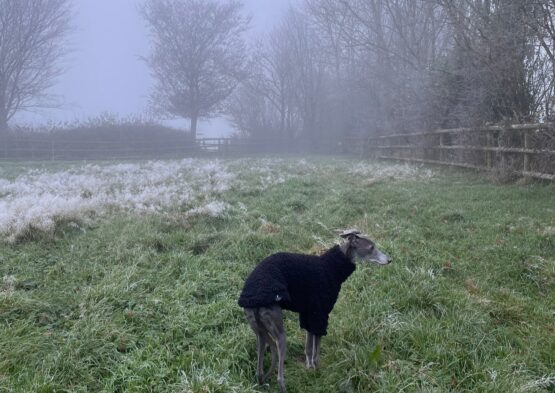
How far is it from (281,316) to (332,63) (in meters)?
38.2

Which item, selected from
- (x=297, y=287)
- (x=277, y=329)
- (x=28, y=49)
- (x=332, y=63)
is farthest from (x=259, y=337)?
(x=332, y=63)

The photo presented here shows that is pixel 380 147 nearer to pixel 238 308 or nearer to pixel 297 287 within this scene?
pixel 238 308

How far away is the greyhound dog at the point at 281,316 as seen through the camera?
10.1ft

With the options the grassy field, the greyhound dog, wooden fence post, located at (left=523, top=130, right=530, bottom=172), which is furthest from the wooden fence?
the greyhound dog

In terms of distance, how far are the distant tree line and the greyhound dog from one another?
323 inches

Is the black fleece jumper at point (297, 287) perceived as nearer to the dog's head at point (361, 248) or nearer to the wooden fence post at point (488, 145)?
the dog's head at point (361, 248)

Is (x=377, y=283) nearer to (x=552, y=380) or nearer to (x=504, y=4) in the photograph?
(x=552, y=380)

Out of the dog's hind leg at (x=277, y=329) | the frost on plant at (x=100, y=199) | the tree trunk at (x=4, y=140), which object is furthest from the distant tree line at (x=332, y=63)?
the dog's hind leg at (x=277, y=329)

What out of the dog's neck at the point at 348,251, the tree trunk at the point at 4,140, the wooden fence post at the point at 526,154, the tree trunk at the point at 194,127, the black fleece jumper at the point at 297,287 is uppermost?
the tree trunk at the point at 194,127

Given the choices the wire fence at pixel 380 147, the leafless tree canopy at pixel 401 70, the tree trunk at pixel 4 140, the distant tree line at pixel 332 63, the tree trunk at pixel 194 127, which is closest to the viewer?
the wire fence at pixel 380 147

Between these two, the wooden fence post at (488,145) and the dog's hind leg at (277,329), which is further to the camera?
the wooden fence post at (488,145)

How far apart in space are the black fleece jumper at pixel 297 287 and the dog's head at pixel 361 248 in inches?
13.6

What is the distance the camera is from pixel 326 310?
3395 millimetres

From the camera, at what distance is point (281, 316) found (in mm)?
3104
